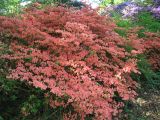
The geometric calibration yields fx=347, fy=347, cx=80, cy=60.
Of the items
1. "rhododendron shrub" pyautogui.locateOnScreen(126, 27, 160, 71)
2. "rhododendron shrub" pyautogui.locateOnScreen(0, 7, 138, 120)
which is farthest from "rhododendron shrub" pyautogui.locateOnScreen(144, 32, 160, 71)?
"rhododendron shrub" pyautogui.locateOnScreen(0, 7, 138, 120)

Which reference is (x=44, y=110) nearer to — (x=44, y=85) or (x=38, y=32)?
(x=44, y=85)

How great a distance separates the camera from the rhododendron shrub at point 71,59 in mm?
4730

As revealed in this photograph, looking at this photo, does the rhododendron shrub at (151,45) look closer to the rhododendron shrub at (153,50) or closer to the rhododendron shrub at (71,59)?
the rhododendron shrub at (153,50)

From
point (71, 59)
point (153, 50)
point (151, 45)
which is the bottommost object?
point (153, 50)

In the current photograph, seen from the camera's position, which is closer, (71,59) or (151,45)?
(71,59)

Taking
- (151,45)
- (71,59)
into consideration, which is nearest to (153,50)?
(151,45)

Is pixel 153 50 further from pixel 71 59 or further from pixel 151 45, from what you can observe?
pixel 71 59

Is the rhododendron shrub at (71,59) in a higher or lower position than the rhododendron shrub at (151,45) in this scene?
higher

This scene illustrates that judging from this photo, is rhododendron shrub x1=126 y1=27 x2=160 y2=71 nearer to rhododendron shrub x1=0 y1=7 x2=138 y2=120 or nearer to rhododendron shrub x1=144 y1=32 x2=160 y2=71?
rhododendron shrub x1=144 y1=32 x2=160 y2=71

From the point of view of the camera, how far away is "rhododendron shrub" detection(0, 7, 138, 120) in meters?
4.73

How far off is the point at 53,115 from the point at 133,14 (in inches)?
222

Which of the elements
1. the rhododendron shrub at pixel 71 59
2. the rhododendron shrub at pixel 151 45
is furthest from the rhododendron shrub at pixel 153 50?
the rhododendron shrub at pixel 71 59

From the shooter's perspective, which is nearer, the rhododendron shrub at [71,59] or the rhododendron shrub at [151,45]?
the rhododendron shrub at [71,59]

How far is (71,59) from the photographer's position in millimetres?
5297
